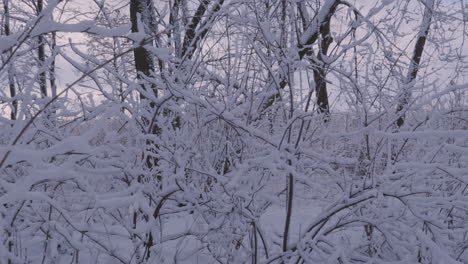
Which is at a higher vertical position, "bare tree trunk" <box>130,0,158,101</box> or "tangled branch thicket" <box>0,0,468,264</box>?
"bare tree trunk" <box>130,0,158,101</box>

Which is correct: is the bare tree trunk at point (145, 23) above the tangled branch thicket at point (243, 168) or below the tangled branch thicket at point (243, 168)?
above

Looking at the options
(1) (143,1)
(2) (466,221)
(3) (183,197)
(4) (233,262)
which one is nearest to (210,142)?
(3) (183,197)

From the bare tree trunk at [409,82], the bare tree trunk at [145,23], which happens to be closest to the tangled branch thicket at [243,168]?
the bare tree trunk at [409,82]

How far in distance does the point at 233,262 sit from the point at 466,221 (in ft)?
4.82

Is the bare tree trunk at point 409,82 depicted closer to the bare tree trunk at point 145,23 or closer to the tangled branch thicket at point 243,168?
the tangled branch thicket at point 243,168

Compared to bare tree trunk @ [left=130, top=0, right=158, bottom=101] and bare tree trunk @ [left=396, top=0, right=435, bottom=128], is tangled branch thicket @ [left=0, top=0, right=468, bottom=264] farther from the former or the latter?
bare tree trunk @ [left=130, top=0, right=158, bottom=101]

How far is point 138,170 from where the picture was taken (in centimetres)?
247

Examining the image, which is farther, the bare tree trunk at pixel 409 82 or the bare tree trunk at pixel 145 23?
the bare tree trunk at pixel 145 23

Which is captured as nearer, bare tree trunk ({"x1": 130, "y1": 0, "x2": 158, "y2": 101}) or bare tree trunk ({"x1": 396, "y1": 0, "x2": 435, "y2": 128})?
bare tree trunk ({"x1": 396, "y1": 0, "x2": 435, "y2": 128})

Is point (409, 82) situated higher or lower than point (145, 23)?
lower

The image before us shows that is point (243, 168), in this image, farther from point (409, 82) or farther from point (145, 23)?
point (145, 23)

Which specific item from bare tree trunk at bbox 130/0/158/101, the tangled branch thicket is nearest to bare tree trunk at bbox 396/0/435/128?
the tangled branch thicket

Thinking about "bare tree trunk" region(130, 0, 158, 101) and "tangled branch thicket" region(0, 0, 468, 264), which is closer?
"tangled branch thicket" region(0, 0, 468, 264)

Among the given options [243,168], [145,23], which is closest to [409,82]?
[243,168]
